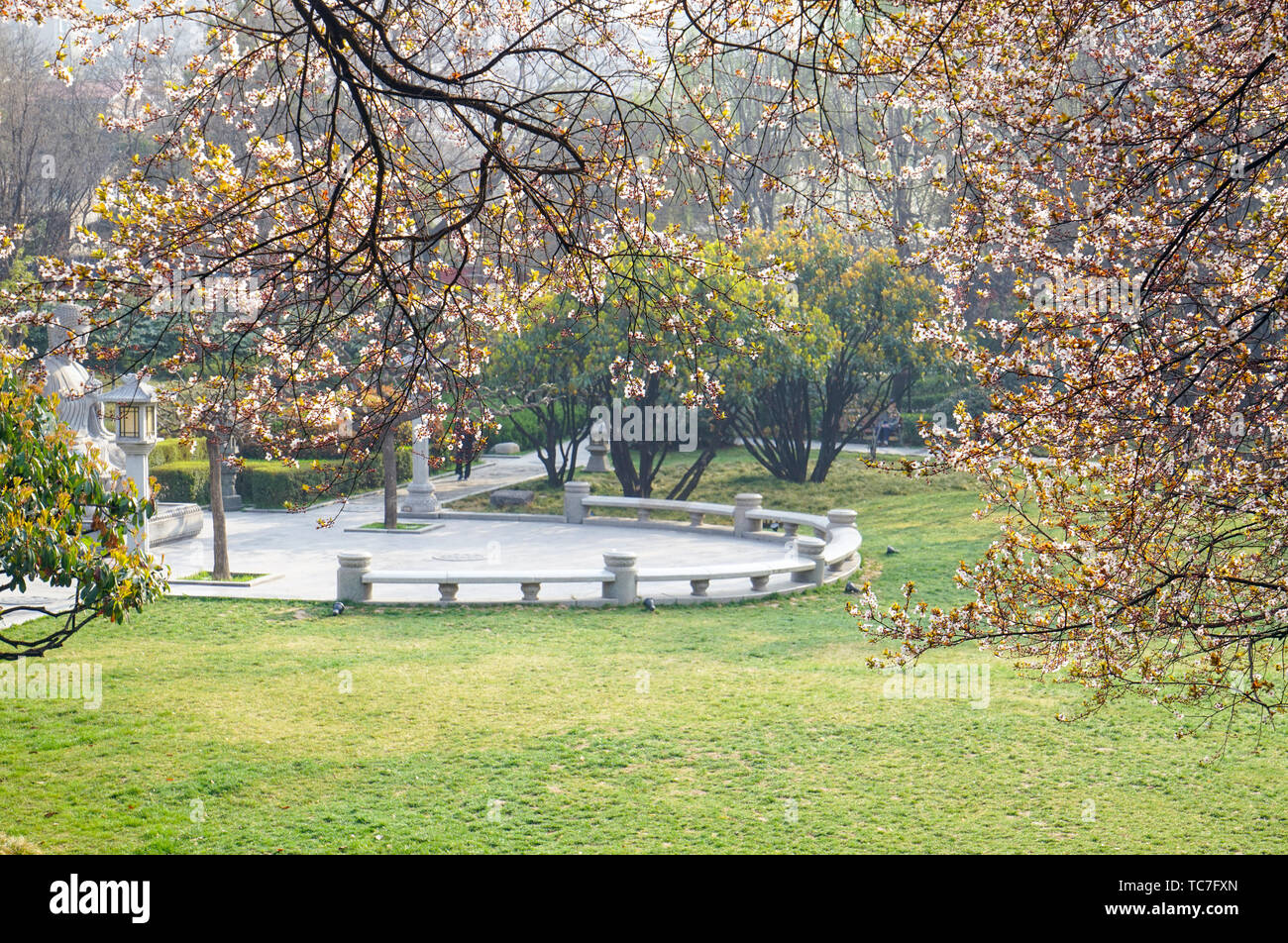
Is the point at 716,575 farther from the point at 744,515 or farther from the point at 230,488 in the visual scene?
the point at 230,488

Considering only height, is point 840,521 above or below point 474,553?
above

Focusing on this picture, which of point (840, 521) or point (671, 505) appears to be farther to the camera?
point (671, 505)

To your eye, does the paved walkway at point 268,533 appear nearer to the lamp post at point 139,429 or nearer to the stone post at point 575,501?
the lamp post at point 139,429

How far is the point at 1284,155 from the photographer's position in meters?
7.34

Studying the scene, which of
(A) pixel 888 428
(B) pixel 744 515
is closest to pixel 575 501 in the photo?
(B) pixel 744 515

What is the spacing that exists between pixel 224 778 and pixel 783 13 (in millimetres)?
5981

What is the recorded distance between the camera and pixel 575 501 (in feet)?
69.2

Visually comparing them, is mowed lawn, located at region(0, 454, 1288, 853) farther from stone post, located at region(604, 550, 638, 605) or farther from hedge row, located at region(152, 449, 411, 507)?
hedge row, located at region(152, 449, 411, 507)

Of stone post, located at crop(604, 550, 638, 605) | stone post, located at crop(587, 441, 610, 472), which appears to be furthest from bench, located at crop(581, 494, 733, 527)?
stone post, located at crop(587, 441, 610, 472)

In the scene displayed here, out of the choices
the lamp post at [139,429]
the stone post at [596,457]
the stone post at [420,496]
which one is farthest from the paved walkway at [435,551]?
the stone post at [596,457]

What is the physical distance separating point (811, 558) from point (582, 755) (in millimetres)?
8099

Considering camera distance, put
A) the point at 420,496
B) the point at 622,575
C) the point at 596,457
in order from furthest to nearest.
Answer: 1. the point at 596,457
2. the point at 420,496
3. the point at 622,575

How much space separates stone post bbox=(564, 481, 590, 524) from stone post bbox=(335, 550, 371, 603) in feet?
25.4
